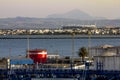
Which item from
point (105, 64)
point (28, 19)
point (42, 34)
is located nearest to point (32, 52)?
point (105, 64)

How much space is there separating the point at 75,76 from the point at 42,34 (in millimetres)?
65206

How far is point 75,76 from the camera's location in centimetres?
2277

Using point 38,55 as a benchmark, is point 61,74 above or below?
above

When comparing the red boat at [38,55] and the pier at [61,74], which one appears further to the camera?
the red boat at [38,55]

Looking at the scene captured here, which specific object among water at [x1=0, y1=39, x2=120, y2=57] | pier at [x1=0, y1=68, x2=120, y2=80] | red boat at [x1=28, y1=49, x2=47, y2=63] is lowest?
water at [x1=0, y1=39, x2=120, y2=57]

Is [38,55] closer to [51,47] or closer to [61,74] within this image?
[61,74]

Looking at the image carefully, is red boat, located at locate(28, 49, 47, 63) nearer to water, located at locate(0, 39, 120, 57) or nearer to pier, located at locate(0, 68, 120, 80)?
pier, located at locate(0, 68, 120, 80)

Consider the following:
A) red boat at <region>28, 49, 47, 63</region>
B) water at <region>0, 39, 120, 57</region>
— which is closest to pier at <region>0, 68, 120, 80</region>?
red boat at <region>28, 49, 47, 63</region>

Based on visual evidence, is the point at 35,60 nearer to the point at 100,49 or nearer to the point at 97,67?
the point at 100,49

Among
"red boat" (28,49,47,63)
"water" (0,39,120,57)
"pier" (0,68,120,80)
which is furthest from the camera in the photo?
"water" (0,39,120,57)

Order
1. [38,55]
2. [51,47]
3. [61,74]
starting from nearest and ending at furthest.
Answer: [61,74]
[38,55]
[51,47]

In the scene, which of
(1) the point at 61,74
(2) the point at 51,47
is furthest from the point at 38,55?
(2) the point at 51,47

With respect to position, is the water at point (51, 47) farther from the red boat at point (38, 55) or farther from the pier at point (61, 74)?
the pier at point (61, 74)

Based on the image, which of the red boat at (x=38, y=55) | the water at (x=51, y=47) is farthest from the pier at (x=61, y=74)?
the water at (x=51, y=47)
